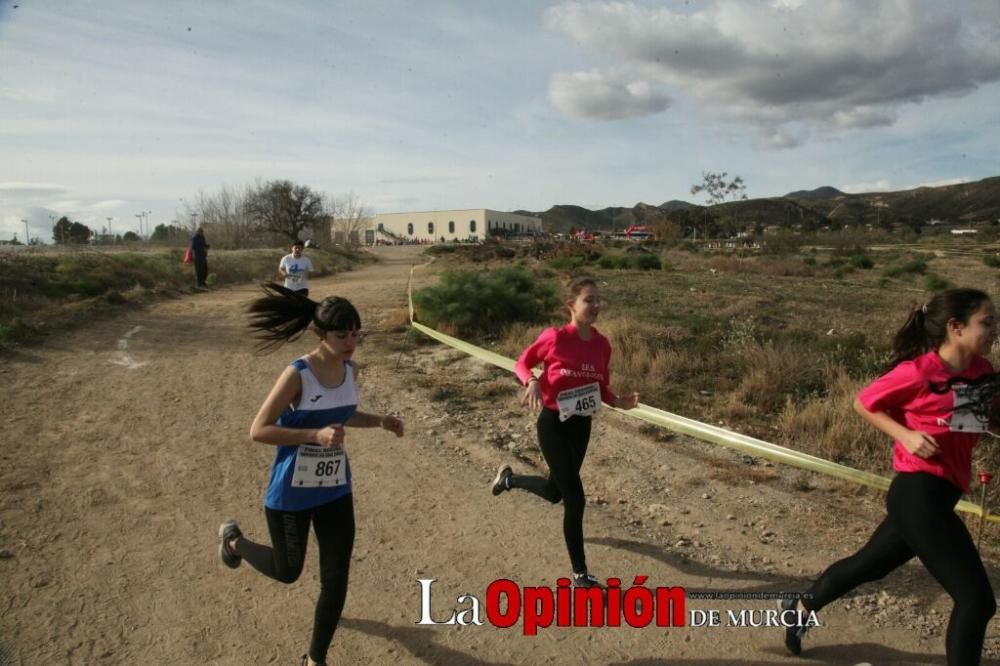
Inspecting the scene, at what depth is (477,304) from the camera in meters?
12.2

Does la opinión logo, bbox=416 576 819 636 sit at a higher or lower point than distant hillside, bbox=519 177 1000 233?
lower

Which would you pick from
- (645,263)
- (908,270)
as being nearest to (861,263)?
(908,270)

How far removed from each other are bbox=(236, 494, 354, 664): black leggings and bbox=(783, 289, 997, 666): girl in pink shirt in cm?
233

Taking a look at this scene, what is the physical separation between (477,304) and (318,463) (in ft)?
29.7

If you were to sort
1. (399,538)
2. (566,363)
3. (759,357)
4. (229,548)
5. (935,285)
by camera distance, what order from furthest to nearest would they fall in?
(935,285) < (759,357) < (399,538) < (566,363) < (229,548)

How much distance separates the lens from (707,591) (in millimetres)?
4129

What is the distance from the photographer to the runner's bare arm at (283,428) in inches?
122

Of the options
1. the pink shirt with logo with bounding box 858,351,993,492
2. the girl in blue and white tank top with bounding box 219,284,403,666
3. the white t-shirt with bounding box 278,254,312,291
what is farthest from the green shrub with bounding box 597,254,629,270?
the girl in blue and white tank top with bounding box 219,284,403,666

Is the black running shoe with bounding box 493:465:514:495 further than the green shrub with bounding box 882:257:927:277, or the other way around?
the green shrub with bounding box 882:257:927:277

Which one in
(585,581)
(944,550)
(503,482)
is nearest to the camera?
(944,550)

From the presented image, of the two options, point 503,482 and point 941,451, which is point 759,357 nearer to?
point 503,482

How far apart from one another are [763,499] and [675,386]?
9.43 ft

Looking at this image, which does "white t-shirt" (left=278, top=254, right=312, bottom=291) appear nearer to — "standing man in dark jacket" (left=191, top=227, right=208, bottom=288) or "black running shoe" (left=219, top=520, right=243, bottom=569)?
"black running shoe" (left=219, top=520, right=243, bottom=569)

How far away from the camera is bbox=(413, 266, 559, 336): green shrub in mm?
12086
